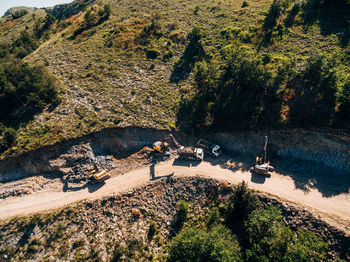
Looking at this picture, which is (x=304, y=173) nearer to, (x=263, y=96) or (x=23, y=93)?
(x=263, y=96)

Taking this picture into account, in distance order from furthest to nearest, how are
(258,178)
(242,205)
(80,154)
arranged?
(80,154) → (258,178) → (242,205)

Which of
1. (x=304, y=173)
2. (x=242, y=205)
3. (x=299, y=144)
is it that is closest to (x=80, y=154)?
(x=242, y=205)

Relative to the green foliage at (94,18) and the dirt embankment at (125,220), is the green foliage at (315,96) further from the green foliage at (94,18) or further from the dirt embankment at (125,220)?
the green foliage at (94,18)

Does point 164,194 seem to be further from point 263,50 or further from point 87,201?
point 263,50

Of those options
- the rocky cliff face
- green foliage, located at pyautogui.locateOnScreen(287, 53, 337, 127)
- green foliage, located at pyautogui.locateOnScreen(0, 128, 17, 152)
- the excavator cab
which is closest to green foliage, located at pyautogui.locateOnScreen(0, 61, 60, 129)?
green foliage, located at pyautogui.locateOnScreen(0, 128, 17, 152)

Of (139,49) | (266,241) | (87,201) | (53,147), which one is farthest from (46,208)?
(139,49)

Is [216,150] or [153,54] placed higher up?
[153,54]

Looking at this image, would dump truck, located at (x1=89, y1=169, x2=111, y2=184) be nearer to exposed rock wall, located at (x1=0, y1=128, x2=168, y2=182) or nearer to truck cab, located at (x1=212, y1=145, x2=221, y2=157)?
exposed rock wall, located at (x1=0, y1=128, x2=168, y2=182)
